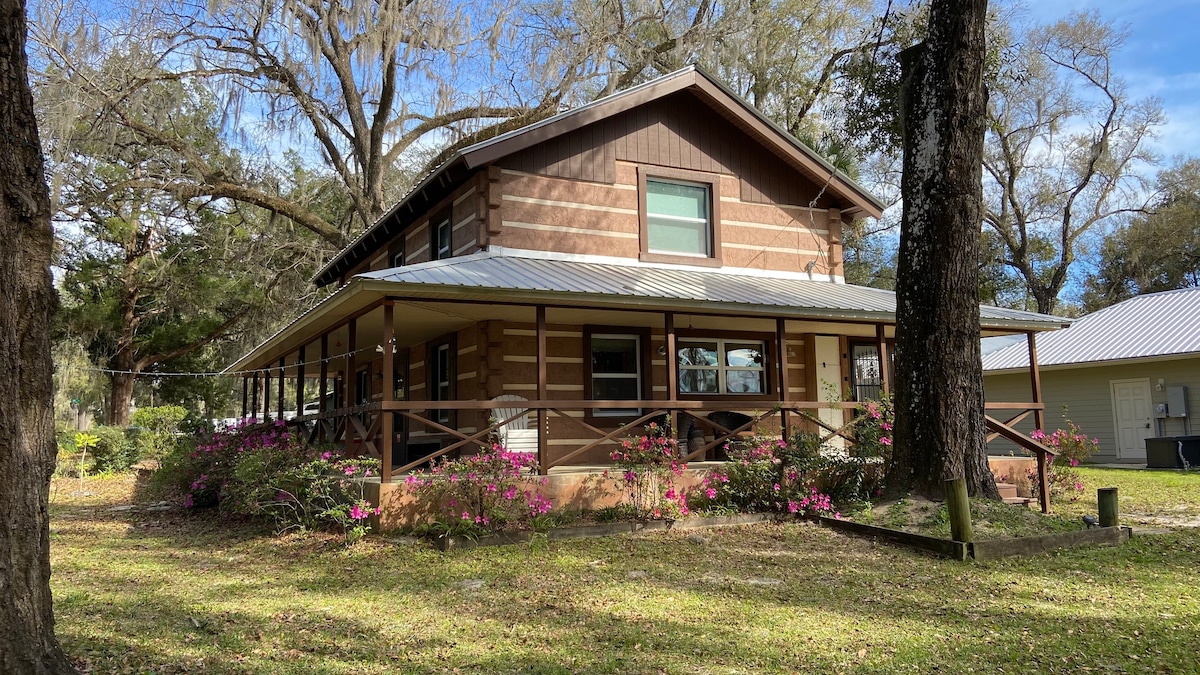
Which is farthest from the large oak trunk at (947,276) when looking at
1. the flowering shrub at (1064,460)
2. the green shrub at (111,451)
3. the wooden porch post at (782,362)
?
the green shrub at (111,451)

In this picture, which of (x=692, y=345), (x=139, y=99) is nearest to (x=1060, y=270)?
(x=692, y=345)

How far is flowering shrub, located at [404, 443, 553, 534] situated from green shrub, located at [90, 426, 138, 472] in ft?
49.6

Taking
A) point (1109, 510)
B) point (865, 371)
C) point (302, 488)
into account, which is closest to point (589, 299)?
point (302, 488)

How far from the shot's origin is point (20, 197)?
408 centimetres

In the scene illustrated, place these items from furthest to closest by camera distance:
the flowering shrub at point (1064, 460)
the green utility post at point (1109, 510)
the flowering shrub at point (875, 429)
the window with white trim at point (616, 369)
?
1. the window with white trim at point (616, 369)
2. the flowering shrub at point (1064, 460)
3. the flowering shrub at point (875, 429)
4. the green utility post at point (1109, 510)

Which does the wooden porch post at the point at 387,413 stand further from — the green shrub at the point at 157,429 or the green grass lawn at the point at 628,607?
the green shrub at the point at 157,429

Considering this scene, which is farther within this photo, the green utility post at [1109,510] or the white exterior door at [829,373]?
the white exterior door at [829,373]

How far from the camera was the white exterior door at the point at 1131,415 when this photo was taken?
856 inches

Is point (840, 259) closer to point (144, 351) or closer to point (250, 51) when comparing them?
point (250, 51)

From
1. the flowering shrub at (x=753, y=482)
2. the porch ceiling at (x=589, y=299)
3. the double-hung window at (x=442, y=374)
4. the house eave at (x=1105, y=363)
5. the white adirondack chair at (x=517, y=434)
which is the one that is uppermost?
the porch ceiling at (x=589, y=299)

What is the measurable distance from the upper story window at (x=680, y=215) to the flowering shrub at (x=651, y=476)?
4.47 meters

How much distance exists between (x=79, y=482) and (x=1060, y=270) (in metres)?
33.1

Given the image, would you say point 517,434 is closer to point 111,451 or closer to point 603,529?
point 603,529

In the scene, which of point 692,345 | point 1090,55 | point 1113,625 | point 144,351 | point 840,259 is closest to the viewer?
point 1113,625
